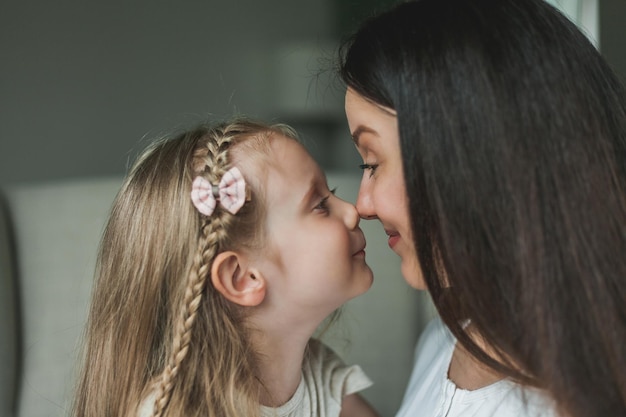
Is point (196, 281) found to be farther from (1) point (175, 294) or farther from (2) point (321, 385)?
(2) point (321, 385)

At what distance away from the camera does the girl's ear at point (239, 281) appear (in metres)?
1.11

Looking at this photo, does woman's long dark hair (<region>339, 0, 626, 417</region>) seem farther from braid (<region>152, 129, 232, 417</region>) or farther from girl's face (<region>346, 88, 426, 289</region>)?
braid (<region>152, 129, 232, 417</region>)

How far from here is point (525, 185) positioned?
85cm

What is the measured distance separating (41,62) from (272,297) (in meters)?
0.86

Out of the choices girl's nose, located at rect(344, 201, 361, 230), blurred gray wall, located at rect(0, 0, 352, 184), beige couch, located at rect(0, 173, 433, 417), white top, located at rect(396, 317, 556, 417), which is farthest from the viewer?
blurred gray wall, located at rect(0, 0, 352, 184)

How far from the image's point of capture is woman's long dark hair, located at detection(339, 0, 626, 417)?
2.76ft

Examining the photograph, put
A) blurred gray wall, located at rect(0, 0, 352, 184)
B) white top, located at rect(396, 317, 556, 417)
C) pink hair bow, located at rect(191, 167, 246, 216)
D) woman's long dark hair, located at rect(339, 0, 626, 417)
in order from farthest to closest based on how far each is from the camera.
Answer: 1. blurred gray wall, located at rect(0, 0, 352, 184)
2. pink hair bow, located at rect(191, 167, 246, 216)
3. white top, located at rect(396, 317, 556, 417)
4. woman's long dark hair, located at rect(339, 0, 626, 417)

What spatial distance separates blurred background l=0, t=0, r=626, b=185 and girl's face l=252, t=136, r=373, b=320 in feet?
1.26

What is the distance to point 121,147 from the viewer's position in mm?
1665

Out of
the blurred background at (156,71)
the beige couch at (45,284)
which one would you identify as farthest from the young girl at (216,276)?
the blurred background at (156,71)

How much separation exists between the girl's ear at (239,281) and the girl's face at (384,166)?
0.24 m

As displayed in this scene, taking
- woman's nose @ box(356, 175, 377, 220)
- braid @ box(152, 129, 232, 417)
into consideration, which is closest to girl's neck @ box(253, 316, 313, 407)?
braid @ box(152, 129, 232, 417)

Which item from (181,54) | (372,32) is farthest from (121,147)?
(372,32)

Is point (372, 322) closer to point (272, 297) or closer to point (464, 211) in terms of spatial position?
point (272, 297)
